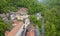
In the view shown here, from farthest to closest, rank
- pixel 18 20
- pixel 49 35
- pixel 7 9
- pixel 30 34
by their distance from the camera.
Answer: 1. pixel 7 9
2. pixel 18 20
3. pixel 30 34
4. pixel 49 35

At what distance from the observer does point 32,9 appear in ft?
33.9

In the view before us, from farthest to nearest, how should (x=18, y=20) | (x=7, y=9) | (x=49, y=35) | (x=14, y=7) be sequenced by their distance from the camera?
(x=14, y=7), (x=7, y=9), (x=18, y=20), (x=49, y=35)

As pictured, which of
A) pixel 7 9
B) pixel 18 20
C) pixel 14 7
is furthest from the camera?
pixel 14 7

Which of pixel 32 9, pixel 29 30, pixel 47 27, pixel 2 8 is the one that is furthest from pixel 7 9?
pixel 47 27

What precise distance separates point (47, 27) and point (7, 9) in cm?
359

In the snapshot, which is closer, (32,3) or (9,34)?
(9,34)

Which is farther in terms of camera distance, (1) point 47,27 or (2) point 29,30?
(2) point 29,30

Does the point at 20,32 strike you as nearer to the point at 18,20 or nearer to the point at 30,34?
the point at 30,34

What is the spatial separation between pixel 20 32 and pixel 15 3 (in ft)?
14.2

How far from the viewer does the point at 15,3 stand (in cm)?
1088

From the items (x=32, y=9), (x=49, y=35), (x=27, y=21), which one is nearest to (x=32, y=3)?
(x=32, y=9)

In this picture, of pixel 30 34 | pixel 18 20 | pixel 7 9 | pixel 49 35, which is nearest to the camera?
pixel 49 35

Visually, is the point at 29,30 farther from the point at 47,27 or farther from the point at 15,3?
the point at 15,3

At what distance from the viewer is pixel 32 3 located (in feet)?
35.7
